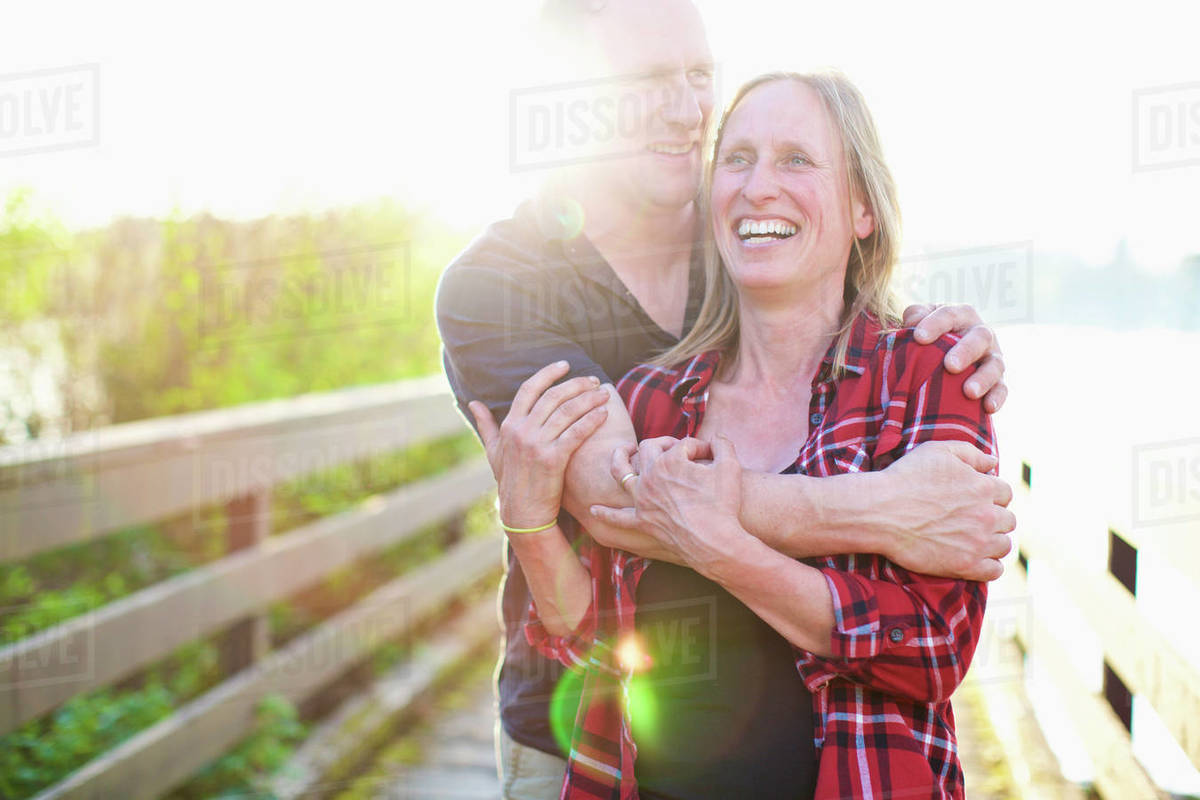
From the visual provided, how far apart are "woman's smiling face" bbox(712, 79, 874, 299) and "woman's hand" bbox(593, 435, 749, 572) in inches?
15.6

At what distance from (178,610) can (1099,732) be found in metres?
2.76

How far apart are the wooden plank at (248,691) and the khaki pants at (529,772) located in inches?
47.1

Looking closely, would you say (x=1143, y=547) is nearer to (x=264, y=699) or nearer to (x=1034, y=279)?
(x=1034, y=279)

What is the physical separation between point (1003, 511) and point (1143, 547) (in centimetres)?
119

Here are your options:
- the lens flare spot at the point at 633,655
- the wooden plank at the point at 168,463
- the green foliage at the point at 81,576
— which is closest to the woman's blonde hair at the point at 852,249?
the lens flare spot at the point at 633,655

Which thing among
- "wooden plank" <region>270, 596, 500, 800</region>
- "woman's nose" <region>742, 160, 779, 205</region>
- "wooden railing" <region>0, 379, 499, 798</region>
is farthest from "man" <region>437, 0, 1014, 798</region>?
"wooden plank" <region>270, 596, 500, 800</region>

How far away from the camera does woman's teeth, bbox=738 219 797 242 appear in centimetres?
193

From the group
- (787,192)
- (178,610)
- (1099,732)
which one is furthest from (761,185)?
(178,610)

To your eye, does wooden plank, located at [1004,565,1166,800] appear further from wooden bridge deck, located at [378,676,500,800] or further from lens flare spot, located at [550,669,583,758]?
wooden bridge deck, located at [378,676,500,800]

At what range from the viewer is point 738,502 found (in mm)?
1676

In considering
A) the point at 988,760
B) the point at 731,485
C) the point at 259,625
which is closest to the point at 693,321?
the point at 731,485

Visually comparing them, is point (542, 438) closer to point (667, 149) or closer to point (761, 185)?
point (761, 185)

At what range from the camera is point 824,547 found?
1.66 meters

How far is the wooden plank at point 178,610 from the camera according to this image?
98.0 inches
